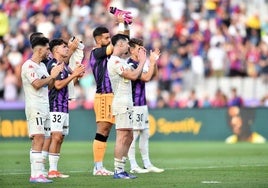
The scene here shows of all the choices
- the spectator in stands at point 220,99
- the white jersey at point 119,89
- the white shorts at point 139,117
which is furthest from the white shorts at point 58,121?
the spectator in stands at point 220,99

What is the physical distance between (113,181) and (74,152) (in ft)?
32.1

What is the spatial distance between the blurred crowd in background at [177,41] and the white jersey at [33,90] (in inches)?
661

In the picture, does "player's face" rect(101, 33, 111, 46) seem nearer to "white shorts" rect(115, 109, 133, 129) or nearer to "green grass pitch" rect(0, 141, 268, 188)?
"white shorts" rect(115, 109, 133, 129)

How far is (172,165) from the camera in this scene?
21.2 meters

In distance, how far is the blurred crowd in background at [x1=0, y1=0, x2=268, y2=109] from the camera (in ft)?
112

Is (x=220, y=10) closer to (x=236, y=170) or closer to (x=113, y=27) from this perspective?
(x=113, y=27)

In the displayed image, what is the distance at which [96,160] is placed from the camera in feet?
60.8

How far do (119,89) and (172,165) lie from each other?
14.4 ft

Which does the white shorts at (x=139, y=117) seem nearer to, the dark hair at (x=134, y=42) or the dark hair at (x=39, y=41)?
the dark hair at (x=134, y=42)

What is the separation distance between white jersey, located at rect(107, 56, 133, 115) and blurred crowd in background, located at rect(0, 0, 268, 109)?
1596cm

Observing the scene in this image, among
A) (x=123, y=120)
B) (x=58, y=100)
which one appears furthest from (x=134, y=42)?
(x=123, y=120)

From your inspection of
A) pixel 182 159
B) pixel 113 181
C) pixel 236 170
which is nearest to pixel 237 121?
pixel 182 159

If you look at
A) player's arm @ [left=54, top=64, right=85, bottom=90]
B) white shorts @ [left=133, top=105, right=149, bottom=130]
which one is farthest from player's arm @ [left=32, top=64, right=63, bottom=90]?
white shorts @ [left=133, top=105, right=149, bottom=130]

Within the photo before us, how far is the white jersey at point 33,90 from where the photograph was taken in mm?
16500
